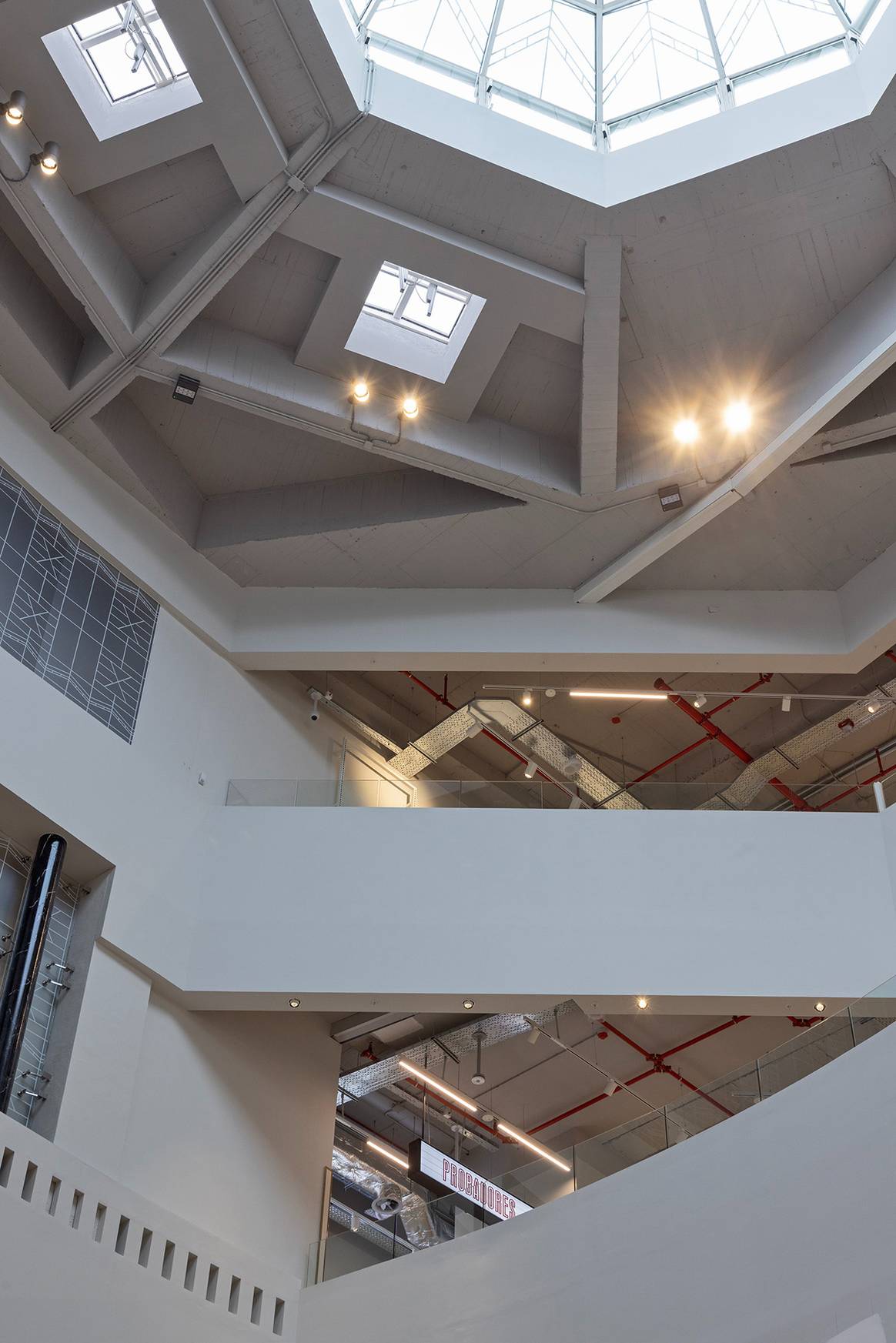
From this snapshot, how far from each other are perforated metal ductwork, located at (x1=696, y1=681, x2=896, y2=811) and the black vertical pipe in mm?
11076

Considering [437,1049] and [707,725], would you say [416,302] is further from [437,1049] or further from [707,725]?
[437,1049]

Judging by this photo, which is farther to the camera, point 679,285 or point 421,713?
point 421,713

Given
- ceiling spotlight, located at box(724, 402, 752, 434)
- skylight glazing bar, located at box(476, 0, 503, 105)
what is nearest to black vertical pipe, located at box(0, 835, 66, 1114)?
ceiling spotlight, located at box(724, 402, 752, 434)

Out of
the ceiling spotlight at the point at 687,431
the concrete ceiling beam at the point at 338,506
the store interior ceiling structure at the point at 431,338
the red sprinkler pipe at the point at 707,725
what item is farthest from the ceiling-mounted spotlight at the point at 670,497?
the red sprinkler pipe at the point at 707,725

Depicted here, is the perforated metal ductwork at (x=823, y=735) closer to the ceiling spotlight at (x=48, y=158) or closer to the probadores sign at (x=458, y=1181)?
the probadores sign at (x=458, y=1181)

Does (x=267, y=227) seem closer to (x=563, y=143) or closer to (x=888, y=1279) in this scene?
(x=563, y=143)

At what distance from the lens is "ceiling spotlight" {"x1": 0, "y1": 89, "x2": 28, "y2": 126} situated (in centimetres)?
1497

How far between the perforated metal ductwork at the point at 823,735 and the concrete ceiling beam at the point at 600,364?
5965 mm

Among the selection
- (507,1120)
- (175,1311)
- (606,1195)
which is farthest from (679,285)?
(507,1120)

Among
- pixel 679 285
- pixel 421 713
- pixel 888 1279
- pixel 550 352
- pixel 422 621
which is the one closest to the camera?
pixel 888 1279

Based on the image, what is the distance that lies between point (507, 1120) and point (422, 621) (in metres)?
11.1

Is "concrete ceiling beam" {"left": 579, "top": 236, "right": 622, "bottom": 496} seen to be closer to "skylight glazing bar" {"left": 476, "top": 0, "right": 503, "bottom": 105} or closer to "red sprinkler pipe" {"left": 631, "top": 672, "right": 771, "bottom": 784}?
"skylight glazing bar" {"left": 476, "top": 0, "right": 503, "bottom": 105}

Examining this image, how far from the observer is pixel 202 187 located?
16.6m

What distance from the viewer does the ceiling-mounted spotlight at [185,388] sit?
17.8 meters
